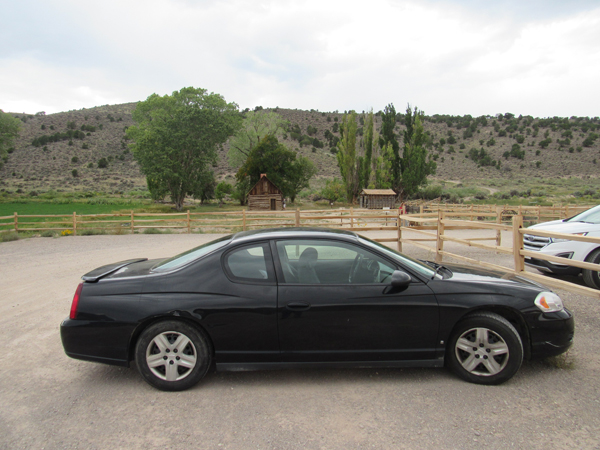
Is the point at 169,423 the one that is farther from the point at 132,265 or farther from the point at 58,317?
the point at 58,317

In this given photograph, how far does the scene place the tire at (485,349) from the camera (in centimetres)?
326

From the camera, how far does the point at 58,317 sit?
5488 millimetres

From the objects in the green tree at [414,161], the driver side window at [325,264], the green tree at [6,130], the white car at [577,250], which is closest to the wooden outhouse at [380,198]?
the green tree at [414,161]

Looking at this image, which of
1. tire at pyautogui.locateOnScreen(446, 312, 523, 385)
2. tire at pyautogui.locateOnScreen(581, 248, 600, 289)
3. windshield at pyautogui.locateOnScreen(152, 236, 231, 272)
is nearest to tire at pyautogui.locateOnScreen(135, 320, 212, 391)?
windshield at pyautogui.locateOnScreen(152, 236, 231, 272)

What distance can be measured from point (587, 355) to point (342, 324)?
2.81 meters

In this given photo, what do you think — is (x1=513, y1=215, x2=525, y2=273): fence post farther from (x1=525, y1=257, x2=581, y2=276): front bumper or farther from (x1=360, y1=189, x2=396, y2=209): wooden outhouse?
(x1=360, y1=189, x2=396, y2=209): wooden outhouse

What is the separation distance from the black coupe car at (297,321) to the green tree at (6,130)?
56388 mm

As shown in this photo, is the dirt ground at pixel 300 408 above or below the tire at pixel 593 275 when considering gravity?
below

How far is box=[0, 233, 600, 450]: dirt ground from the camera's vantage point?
8.55 ft

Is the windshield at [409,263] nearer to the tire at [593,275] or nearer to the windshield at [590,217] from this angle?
the tire at [593,275]

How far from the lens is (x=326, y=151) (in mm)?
88000

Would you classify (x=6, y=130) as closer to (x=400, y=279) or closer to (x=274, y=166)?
(x=274, y=166)

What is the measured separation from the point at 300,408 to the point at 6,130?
6034 centimetres

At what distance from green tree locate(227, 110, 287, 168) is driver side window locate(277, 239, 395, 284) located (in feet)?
183
